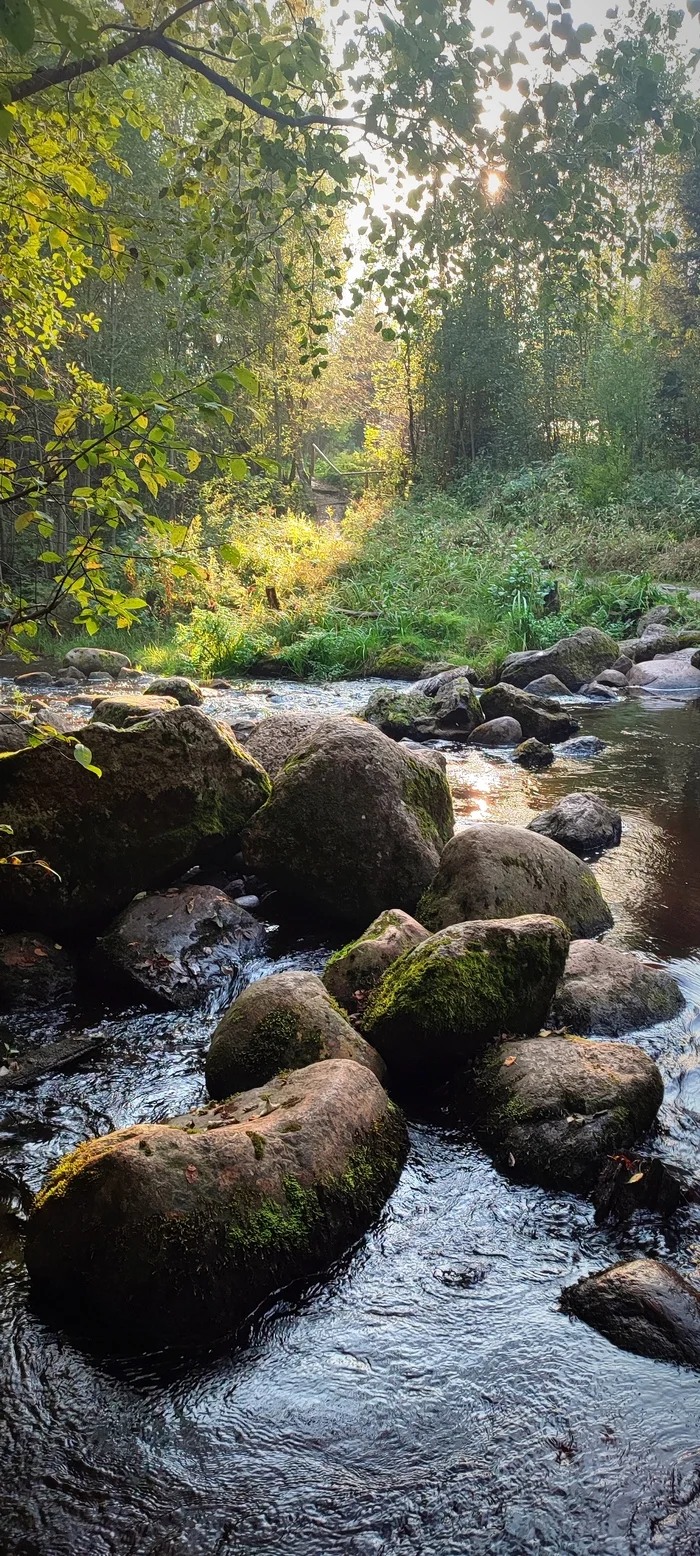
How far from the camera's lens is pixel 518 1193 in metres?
3.31

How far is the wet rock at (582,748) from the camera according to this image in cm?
1098

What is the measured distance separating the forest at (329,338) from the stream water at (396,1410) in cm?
224

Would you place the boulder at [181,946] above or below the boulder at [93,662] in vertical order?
above

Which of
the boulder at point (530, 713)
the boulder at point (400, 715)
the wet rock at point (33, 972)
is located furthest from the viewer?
the boulder at point (530, 713)

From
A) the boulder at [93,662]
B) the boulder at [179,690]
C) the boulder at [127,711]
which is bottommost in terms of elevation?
the boulder at [93,662]

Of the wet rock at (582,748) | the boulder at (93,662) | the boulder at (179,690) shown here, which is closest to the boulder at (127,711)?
the boulder at (179,690)

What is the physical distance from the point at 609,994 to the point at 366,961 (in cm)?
124

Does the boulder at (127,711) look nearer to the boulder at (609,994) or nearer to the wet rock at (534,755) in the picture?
the boulder at (609,994)

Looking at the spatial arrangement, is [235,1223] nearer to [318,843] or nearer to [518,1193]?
[518,1193]

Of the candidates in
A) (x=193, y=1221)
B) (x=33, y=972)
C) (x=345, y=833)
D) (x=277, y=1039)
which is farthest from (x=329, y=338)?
A: (x=193, y=1221)

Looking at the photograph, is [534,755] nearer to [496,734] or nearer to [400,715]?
[496,734]

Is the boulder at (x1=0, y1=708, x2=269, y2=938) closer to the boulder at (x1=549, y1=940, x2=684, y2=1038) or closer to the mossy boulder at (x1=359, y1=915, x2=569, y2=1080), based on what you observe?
the mossy boulder at (x1=359, y1=915, x2=569, y2=1080)

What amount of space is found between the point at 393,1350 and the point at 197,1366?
0.58 metres

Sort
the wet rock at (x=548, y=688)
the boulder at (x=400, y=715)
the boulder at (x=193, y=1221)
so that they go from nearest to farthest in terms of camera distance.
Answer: the boulder at (x=193, y=1221), the boulder at (x=400, y=715), the wet rock at (x=548, y=688)
